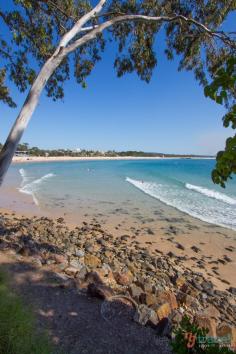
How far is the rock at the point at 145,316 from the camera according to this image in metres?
3.50

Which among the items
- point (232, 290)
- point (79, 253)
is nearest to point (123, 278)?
point (79, 253)

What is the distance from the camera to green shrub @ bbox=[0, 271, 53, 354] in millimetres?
2547

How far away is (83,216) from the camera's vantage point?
13164mm

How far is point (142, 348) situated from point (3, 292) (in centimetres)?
200

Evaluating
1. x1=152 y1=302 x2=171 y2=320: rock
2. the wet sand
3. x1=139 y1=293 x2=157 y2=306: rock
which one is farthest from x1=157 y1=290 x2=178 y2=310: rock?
the wet sand

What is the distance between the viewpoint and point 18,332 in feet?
9.02

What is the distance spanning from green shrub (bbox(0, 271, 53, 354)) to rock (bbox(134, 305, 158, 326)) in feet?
4.20

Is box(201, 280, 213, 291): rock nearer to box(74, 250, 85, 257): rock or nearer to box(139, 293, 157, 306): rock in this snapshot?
box(139, 293, 157, 306): rock

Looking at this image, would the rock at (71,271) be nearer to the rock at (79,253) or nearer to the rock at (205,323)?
the rock at (79,253)

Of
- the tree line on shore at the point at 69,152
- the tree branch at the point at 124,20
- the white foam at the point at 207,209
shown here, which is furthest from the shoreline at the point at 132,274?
the tree line on shore at the point at 69,152

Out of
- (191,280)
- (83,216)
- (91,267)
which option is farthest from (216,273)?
(83,216)

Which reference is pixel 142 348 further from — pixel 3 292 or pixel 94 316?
pixel 3 292

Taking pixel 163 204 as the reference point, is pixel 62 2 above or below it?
above

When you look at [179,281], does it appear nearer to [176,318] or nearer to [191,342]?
[176,318]
